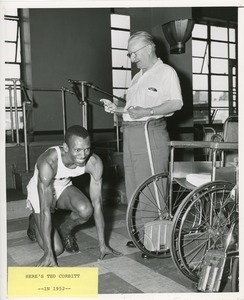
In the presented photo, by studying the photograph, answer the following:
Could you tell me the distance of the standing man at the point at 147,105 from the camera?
2.39 meters

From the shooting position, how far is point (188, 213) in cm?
232

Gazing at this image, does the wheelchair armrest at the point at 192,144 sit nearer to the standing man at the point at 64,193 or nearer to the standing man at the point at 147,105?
the standing man at the point at 147,105

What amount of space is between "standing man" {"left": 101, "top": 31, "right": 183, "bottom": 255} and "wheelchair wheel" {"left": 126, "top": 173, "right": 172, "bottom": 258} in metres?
0.10

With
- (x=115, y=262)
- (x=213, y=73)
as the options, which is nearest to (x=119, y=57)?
(x=213, y=73)

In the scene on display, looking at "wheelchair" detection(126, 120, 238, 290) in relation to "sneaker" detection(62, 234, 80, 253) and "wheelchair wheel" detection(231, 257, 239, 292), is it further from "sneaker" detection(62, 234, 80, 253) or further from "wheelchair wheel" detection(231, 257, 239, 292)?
"sneaker" detection(62, 234, 80, 253)

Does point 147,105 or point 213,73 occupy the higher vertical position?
point 213,73

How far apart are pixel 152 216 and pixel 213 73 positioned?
750cm

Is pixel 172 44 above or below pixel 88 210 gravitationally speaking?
above

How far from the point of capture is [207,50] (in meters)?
9.34

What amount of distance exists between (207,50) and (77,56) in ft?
12.4

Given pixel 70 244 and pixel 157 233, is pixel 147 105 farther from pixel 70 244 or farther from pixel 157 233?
pixel 70 244

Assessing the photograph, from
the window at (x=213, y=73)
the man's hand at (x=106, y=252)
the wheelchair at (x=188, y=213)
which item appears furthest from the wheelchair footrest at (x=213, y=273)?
the window at (x=213, y=73)

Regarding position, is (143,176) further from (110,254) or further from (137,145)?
(110,254)
